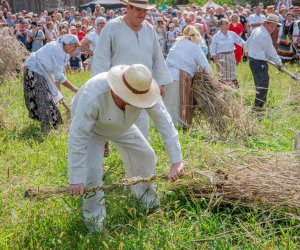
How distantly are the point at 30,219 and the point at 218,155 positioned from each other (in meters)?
1.85

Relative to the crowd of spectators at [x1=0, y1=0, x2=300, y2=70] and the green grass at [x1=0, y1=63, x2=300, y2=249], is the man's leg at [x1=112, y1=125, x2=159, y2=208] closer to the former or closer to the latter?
the green grass at [x1=0, y1=63, x2=300, y2=249]

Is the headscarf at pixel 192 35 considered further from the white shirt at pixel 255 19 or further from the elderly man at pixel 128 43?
the white shirt at pixel 255 19

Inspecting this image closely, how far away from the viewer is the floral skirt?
7.79 m

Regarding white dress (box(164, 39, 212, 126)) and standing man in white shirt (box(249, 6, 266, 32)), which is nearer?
white dress (box(164, 39, 212, 126))

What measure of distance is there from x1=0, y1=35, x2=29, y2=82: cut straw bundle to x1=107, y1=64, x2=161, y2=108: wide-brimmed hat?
581 cm

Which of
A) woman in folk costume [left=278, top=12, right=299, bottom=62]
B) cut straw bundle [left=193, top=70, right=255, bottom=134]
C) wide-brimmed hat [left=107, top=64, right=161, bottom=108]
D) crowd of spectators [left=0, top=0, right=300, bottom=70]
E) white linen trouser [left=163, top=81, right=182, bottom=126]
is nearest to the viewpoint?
wide-brimmed hat [left=107, top=64, right=161, bottom=108]

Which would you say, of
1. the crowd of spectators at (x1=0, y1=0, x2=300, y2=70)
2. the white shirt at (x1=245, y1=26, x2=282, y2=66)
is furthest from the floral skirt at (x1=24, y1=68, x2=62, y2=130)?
the crowd of spectators at (x1=0, y1=0, x2=300, y2=70)

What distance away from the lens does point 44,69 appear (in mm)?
7738

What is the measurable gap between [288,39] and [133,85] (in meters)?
12.1

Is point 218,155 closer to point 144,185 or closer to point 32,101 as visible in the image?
point 144,185

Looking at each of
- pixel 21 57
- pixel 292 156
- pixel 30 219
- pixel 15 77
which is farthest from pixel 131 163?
pixel 15 77

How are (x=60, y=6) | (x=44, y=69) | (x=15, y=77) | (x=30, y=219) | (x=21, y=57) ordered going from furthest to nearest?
(x=60, y=6) → (x=15, y=77) → (x=21, y=57) → (x=44, y=69) → (x=30, y=219)

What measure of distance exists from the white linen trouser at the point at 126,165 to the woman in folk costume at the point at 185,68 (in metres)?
2.82

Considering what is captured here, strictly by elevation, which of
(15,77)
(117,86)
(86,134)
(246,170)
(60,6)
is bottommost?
(60,6)
